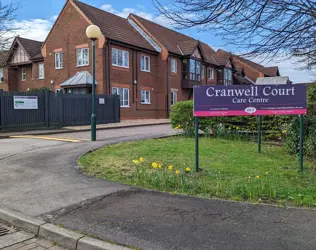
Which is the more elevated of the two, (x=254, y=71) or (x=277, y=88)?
(x=254, y=71)

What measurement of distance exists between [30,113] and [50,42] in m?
13.0

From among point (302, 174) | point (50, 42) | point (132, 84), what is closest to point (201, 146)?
point (302, 174)

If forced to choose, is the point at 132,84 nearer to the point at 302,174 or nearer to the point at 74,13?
the point at 74,13

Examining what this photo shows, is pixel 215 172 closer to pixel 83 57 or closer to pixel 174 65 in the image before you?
pixel 83 57

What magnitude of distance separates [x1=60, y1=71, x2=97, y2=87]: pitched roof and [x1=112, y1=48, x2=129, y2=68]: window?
243 centimetres

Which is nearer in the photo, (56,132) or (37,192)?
(37,192)

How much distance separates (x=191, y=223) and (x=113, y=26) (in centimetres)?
2687

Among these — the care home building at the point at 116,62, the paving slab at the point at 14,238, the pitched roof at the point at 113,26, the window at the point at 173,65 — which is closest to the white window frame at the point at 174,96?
the care home building at the point at 116,62

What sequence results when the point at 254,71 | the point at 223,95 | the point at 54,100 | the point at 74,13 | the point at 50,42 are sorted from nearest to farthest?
the point at 223,95, the point at 54,100, the point at 74,13, the point at 50,42, the point at 254,71

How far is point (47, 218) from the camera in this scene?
4.50 metres

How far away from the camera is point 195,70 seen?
35812mm

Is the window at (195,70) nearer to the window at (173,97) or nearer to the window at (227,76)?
the window at (173,97)

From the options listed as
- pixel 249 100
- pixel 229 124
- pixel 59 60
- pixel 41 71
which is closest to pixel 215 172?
pixel 249 100

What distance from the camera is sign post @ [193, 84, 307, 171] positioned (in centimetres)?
762
